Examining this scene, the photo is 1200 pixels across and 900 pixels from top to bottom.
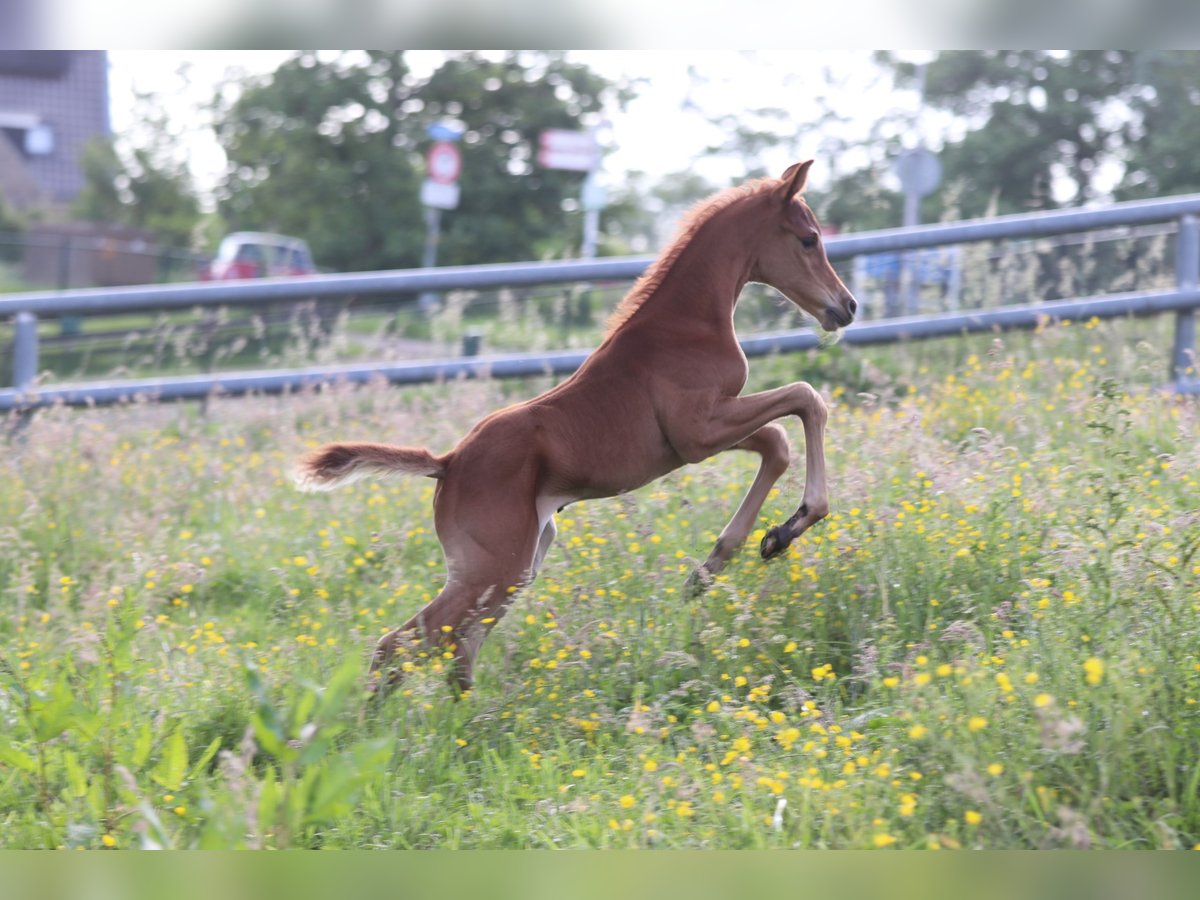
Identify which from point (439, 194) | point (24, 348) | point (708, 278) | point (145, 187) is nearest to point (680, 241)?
point (708, 278)

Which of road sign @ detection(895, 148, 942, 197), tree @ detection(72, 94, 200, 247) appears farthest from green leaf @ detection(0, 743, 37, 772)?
tree @ detection(72, 94, 200, 247)

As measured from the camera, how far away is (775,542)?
470 centimetres

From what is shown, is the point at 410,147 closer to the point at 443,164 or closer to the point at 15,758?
the point at 443,164

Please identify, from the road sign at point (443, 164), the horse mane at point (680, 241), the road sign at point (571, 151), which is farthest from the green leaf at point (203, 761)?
the road sign at point (443, 164)

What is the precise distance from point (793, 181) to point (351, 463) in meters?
1.93

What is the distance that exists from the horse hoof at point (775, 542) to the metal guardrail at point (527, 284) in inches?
111

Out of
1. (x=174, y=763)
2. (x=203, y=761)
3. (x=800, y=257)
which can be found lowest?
(x=203, y=761)

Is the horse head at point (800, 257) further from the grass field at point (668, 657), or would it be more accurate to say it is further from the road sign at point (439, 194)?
the road sign at point (439, 194)

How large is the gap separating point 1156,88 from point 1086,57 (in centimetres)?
173

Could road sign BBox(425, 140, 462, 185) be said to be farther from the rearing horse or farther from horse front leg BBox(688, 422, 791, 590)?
horse front leg BBox(688, 422, 791, 590)

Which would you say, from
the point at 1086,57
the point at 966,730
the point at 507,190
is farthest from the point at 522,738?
the point at 507,190

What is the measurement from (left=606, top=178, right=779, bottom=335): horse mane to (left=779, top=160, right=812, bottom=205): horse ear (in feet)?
0.22

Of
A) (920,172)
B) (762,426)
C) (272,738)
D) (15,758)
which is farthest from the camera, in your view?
(920,172)

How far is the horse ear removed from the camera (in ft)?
15.8
